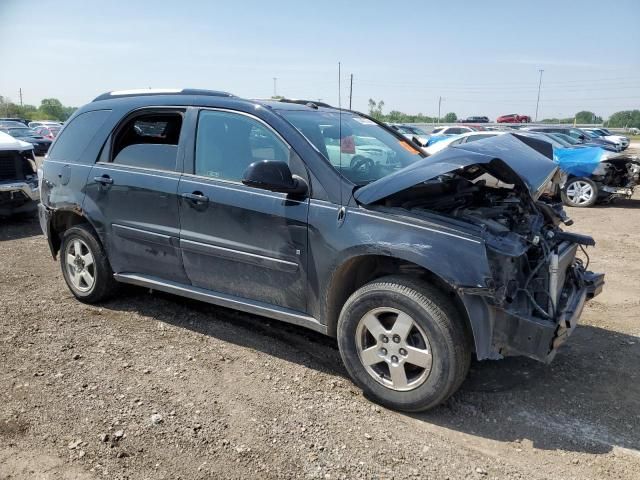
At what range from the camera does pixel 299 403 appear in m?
3.35

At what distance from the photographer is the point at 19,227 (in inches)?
344

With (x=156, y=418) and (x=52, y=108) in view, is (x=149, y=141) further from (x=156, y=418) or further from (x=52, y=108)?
(x=52, y=108)

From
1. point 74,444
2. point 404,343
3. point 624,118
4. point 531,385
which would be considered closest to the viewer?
point 74,444

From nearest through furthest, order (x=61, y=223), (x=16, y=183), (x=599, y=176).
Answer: (x=61, y=223)
(x=16, y=183)
(x=599, y=176)

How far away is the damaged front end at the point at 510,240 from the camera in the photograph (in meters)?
2.96

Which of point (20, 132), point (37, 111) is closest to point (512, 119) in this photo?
point (20, 132)

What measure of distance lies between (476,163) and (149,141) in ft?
8.83

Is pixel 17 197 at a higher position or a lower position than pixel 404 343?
lower

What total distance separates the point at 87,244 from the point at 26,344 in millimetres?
986

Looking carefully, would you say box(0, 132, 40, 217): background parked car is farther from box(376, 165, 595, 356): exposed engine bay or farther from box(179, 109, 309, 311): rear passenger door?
box(376, 165, 595, 356): exposed engine bay

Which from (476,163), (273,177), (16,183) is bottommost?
(16,183)

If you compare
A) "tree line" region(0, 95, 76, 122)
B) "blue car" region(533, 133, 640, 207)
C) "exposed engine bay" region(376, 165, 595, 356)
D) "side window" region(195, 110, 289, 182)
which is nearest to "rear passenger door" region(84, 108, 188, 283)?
"side window" region(195, 110, 289, 182)

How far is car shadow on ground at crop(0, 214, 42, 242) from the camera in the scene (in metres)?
8.13

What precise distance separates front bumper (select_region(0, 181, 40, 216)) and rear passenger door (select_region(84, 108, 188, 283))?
462 centimetres
